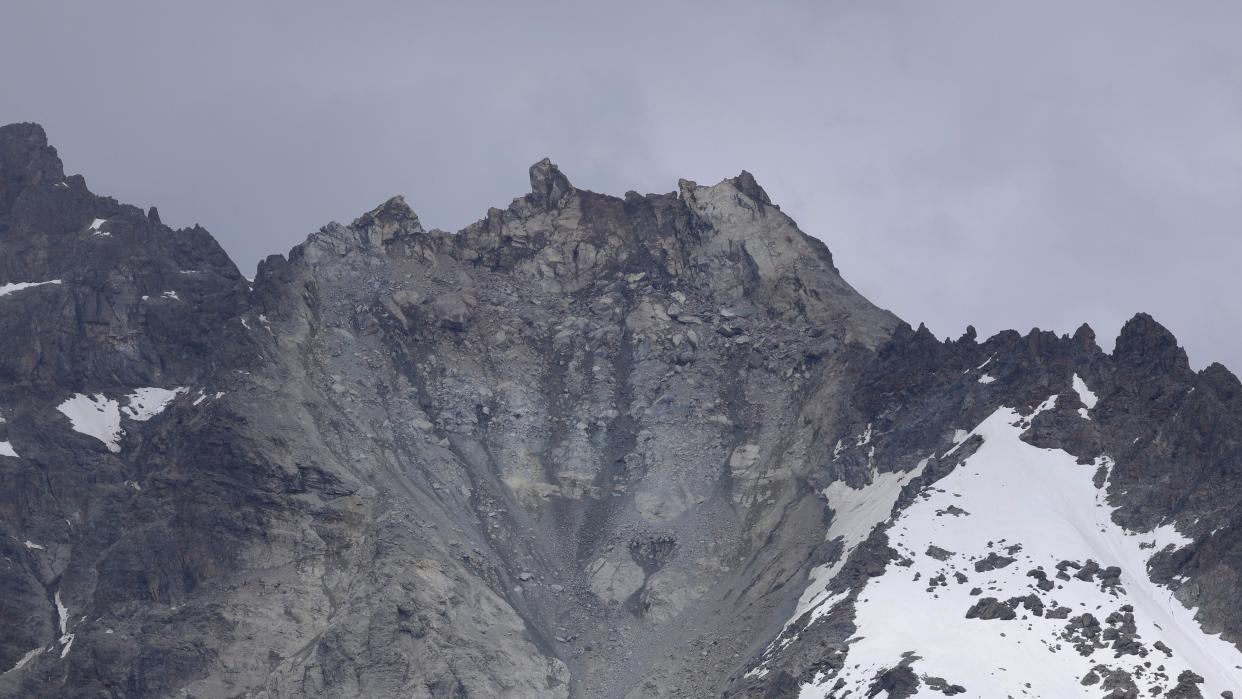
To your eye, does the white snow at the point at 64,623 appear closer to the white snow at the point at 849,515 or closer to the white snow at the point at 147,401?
the white snow at the point at 147,401

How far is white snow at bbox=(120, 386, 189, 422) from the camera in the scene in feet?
611

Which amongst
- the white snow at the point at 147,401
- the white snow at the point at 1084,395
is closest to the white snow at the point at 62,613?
the white snow at the point at 147,401

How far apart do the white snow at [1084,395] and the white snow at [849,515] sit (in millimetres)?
16679

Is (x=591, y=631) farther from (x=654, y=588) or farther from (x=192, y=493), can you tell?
(x=192, y=493)

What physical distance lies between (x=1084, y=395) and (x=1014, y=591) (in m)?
34.1

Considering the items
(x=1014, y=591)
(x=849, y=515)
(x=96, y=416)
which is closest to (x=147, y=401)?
(x=96, y=416)

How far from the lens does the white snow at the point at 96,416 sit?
18162cm

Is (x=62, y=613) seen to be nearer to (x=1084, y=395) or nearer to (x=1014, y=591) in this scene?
(x=1014, y=591)

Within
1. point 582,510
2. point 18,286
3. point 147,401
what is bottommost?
point 582,510

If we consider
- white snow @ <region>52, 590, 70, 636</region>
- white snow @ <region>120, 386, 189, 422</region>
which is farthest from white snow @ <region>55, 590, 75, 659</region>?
white snow @ <region>120, 386, 189, 422</region>

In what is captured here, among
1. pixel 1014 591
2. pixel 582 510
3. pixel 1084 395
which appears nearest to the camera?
pixel 1014 591

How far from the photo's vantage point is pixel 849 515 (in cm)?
16475

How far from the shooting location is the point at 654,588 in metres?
166

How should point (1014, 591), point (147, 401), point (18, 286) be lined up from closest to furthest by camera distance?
point (1014, 591), point (147, 401), point (18, 286)
